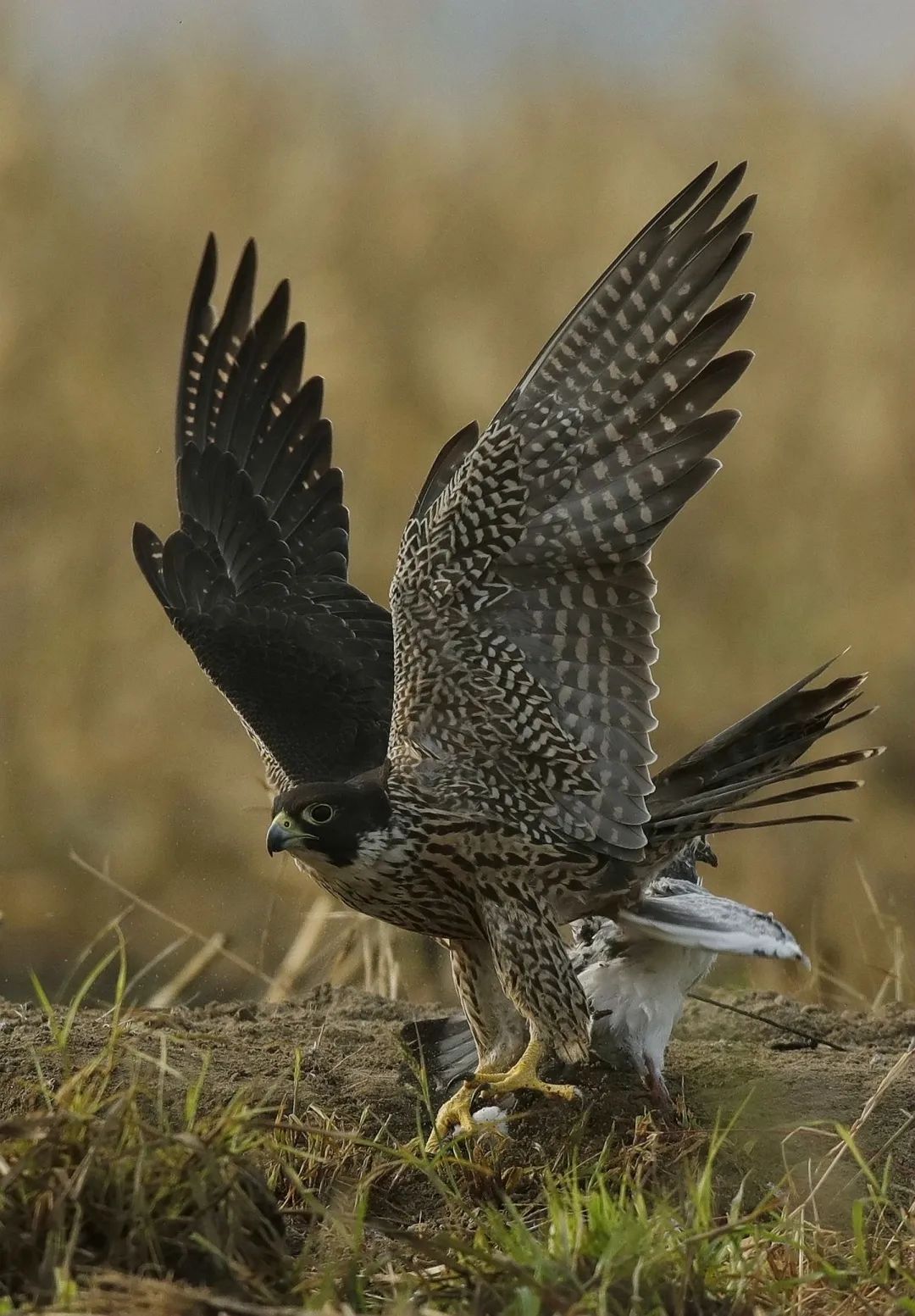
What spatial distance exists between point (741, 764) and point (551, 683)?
582mm

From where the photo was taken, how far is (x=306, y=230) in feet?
30.8

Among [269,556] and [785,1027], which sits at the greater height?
[269,556]

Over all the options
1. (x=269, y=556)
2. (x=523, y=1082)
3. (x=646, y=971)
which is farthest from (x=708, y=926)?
(x=269, y=556)

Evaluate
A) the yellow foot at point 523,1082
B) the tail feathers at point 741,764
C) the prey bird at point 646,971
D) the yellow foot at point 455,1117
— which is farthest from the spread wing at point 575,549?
the yellow foot at point 455,1117

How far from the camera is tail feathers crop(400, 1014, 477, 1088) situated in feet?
15.4

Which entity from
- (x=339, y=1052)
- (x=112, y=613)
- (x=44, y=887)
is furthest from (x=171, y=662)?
(x=339, y=1052)

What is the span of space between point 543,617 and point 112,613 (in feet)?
14.6

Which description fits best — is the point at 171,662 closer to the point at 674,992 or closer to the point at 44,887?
the point at 44,887

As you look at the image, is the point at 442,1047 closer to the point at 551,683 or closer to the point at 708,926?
the point at 708,926

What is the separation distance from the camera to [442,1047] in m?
4.85

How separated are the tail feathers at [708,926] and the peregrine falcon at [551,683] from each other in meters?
0.09

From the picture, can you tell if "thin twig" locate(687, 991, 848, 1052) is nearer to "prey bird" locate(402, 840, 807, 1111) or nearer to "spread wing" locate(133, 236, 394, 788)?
"prey bird" locate(402, 840, 807, 1111)

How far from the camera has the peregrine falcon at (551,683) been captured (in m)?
4.27

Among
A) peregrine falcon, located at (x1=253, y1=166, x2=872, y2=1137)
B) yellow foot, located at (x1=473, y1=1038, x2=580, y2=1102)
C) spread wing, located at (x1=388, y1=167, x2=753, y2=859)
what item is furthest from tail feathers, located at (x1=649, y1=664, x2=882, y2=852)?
yellow foot, located at (x1=473, y1=1038, x2=580, y2=1102)
